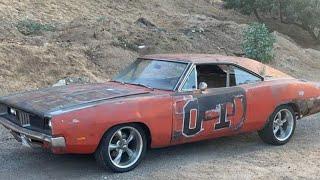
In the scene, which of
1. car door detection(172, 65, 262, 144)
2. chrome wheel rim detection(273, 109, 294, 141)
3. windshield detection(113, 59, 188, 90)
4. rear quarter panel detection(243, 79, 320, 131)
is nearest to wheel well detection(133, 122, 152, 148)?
car door detection(172, 65, 262, 144)

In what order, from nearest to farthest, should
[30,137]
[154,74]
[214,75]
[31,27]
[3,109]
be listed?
[30,137]
[3,109]
[154,74]
[214,75]
[31,27]

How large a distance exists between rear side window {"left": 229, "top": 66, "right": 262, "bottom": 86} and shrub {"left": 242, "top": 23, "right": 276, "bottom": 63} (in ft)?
22.8

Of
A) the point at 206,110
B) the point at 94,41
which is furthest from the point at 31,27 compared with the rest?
the point at 206,110

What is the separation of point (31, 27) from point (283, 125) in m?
8.36

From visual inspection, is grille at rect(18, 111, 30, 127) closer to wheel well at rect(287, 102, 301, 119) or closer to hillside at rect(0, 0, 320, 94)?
wheel well at rect(287, 102, 301, 119)

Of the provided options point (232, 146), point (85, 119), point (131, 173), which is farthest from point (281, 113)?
point (85, 119)

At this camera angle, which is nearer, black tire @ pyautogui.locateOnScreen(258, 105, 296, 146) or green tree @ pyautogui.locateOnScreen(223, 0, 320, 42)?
black tire @ pyautogui.locateOnScreen(258, 105, 296, 146)

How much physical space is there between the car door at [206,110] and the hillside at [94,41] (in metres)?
4.49

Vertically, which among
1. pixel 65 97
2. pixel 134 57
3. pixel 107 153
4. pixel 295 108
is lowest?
pixel 107 153

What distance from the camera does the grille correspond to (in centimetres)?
631

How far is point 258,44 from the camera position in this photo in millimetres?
14641

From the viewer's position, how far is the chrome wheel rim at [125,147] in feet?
20.9

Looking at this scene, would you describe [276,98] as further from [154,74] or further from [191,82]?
[154,74]

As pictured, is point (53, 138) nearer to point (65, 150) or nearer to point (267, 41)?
point (65, 150)
